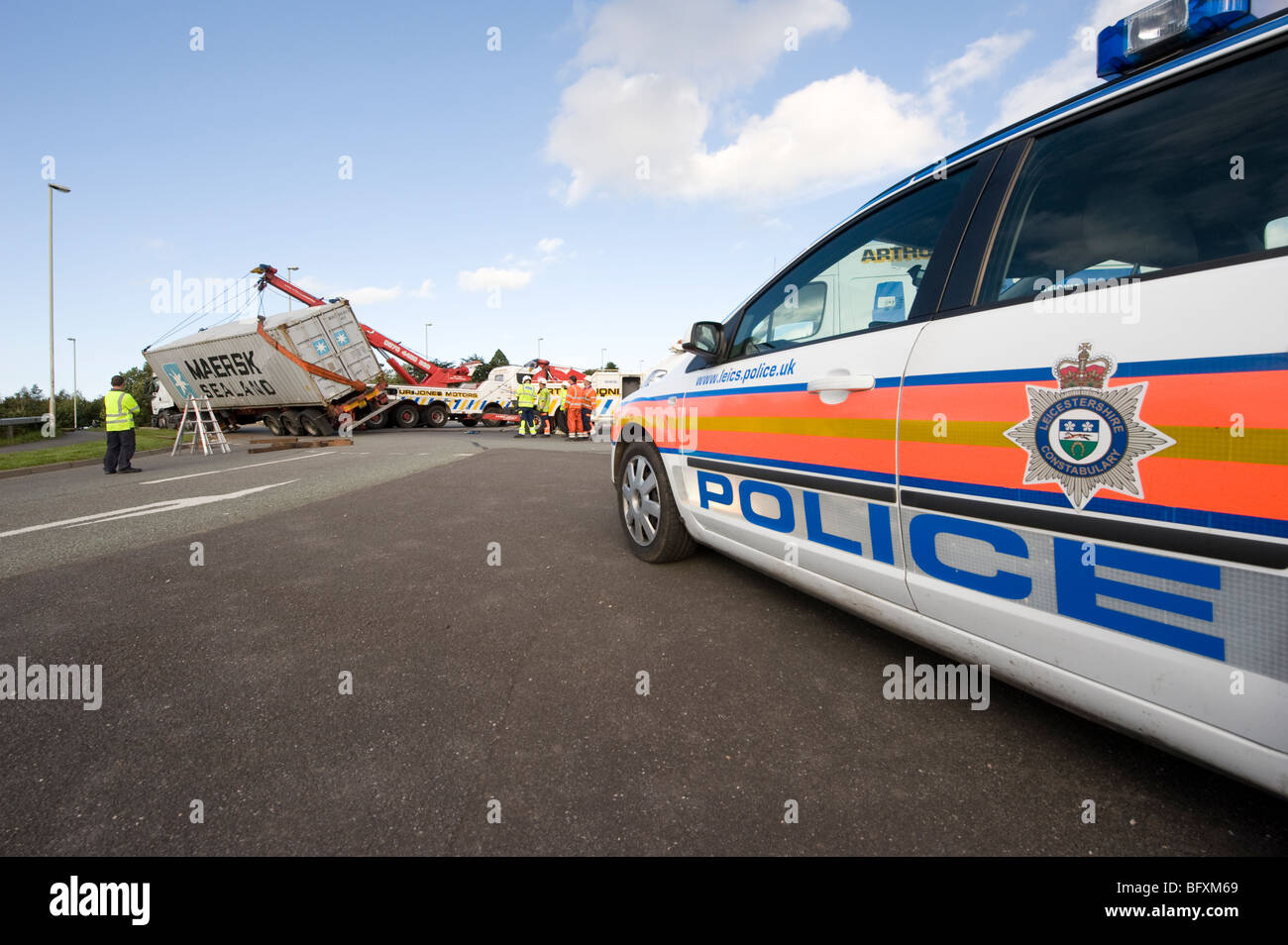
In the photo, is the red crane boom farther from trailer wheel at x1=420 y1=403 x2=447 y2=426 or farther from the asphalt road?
the asphalt road

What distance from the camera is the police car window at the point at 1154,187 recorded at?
127cm

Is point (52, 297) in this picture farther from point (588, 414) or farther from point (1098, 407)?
point (1098, 407)

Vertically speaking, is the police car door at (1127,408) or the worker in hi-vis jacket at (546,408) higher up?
the worker in hi-vis jacket at (546,408)

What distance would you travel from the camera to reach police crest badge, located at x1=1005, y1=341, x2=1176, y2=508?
1214 millimetres

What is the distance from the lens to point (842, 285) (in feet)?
7.98

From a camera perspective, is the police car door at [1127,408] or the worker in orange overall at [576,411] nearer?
the police car door at [1127,408]

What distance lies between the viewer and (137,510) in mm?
5504

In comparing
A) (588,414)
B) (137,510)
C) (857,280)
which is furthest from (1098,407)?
(588,414)

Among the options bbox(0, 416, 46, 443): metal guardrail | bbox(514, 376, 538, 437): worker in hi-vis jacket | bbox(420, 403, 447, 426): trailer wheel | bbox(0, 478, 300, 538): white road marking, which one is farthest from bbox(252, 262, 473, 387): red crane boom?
bbox(0, 478, 300, 538): white road marking

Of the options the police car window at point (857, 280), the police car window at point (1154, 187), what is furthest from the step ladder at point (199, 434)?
the police car window at point (1154, 187)

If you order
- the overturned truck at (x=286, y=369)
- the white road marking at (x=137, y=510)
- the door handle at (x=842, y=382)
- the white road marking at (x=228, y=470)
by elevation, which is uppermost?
the overturned truck at (x=286, y=369)

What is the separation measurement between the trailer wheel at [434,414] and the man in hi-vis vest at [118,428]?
11182mm

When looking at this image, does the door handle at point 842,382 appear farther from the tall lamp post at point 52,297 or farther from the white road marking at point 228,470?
the tall lamp post at point 52,297
